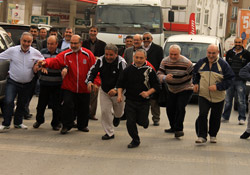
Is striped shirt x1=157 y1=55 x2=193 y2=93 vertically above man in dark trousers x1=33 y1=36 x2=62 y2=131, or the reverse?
striped shirt x1=157 y1=55 x2=193 y2=93

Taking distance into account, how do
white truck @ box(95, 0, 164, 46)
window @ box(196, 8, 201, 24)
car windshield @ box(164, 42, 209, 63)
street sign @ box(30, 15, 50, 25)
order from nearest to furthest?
car windshield @ box(164, 42, 209, 63)
white truck @ box(95, 0, 164, 46)
street sign @ box(30, 15, 50, 25)
window @ box(196, 8, 201, 24)

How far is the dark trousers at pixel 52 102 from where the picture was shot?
9.75 meters

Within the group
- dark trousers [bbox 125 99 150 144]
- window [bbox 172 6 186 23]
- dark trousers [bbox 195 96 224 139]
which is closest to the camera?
dark trousers [bbox 125 99 150 144]

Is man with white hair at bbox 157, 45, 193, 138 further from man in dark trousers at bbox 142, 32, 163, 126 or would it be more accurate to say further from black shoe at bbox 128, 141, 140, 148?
man in dark trousers at bbox 142, 32, 163, 126

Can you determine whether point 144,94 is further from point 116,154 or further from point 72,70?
point 72,70

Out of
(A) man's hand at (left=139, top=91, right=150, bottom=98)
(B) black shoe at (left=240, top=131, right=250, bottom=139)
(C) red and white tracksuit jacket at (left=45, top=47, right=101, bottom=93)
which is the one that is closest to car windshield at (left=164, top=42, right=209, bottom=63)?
(B) black shoe at (left=240, top=131, right=250, bottom=139)

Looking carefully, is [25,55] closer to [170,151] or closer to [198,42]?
[170,151]

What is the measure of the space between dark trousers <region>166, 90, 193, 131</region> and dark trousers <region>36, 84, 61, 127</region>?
2126mm

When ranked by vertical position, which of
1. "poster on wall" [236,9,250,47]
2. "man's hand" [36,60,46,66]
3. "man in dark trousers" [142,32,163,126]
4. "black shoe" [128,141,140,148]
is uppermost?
"poster on wall" [236,9,250,47]

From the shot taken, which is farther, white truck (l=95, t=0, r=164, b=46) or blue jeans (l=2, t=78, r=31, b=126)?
white truck (l=95, t=0, r=164, b=46)

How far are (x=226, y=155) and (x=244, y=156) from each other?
0.92 ft

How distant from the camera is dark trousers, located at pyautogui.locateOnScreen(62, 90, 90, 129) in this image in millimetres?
9398

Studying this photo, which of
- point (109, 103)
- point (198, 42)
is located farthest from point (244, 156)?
point (198, 42)

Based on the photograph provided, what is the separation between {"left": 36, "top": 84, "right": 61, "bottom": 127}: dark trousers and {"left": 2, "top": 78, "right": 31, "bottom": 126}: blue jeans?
290mm
